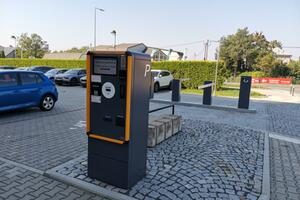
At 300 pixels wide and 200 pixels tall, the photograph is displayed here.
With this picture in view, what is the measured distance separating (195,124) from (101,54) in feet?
15.8

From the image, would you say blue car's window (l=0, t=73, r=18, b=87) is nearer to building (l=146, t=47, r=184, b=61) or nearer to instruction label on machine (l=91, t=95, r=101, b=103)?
instruction label on machine (l=91, t=95, r=101, b=103)

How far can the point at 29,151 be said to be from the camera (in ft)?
15.7

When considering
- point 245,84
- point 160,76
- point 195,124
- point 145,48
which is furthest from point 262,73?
point 195,124

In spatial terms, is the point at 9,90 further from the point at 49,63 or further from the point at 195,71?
the point at 49,63

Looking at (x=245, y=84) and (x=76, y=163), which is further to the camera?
(x=245, y=84)

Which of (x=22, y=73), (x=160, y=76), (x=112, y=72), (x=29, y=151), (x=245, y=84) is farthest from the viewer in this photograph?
(x=160, y=76)

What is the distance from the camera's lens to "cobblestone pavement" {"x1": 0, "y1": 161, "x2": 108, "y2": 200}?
3.20m

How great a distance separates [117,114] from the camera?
328cm

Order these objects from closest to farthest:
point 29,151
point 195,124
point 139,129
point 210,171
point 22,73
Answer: point 139,129 → point 210,171 → point 29,151 → point 195,124 → point 22,73

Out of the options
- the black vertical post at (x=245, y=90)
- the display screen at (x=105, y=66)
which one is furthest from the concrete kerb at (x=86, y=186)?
the black vertical post at (x=245, y=90)

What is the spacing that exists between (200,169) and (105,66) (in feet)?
7.58

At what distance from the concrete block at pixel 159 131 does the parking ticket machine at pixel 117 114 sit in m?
1.58

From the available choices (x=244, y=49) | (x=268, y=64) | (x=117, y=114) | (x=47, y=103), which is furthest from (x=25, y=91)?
(x=244, y=49)

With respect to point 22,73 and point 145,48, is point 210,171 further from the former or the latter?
point 145,48
